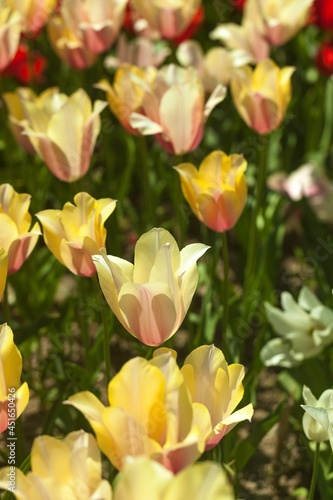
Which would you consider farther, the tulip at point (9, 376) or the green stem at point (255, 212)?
the green stem at point (255, 212)

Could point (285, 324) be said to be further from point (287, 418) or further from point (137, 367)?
point (137, 367)

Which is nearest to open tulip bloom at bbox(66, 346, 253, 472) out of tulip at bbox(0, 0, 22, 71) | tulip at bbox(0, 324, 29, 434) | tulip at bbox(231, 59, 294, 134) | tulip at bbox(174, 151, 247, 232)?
tulip at bbox(0, 324, 29, 434)

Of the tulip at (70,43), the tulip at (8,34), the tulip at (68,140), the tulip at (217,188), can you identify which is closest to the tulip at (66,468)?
the tulip at (217,188)

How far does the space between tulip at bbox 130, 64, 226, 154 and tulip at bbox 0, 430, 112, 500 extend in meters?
0.72

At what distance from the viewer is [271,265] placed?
6.13ft

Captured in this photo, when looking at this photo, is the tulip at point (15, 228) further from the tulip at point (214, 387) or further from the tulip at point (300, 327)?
the tulip at point (300, 327)

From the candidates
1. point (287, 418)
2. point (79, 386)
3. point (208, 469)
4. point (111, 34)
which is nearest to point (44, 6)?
point (111, 34)

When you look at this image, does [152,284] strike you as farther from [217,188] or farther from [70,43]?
[70,43]

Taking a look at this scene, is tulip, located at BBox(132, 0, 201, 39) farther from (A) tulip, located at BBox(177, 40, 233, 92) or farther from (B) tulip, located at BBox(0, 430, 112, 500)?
(B) tulip, located at BBox(0, 430, 112, 500)

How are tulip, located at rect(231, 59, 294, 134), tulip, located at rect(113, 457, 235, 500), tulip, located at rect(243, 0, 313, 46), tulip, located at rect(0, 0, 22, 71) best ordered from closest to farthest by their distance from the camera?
tulip, located at rect(113, 457, 235, 500)
tulip, located at rect(231, 59, 294, 134)
tulip, located at rect(0, 0, 22, 71)
tulip, located at rect(243, 0, 313, 46)

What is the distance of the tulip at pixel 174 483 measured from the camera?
75 cm

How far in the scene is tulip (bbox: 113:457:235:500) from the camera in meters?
0.75

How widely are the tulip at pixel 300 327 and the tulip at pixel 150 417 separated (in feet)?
2.21

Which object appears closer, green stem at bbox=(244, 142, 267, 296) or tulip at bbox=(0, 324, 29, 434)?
tulip at bbox=(0, 324, 29, 434)
